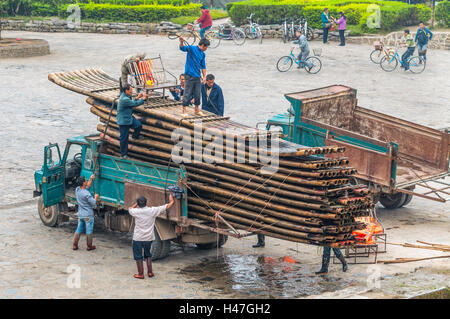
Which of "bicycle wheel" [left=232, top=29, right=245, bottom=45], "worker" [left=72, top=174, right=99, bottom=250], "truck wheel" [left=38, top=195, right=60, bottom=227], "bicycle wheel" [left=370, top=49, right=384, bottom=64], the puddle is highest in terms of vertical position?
"bicycle wheel" [left=232, top=29, right=245, bottom=45]

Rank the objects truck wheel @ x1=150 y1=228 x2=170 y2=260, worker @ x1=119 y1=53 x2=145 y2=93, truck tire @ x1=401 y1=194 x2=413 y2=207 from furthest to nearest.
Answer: truck tire @ x1=401 y1=194 x2=413 y2=207, worker @ x1=119 y1=53 x2=145 y2=93, truck wheel @ x1=150 y1=228 x2=170 y2=260

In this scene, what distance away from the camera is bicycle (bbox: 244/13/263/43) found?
1449 inches

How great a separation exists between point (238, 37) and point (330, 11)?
4635 mm

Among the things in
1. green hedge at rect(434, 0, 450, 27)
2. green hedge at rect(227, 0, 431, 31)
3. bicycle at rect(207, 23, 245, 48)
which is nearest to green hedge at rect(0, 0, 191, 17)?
green hedge at rect(227, 0, 431, 31)

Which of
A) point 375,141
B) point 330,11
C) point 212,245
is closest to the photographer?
point 212,245

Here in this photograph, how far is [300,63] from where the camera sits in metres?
30.0

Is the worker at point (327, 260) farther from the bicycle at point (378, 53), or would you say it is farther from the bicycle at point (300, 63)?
the bicycle at point (378, 53)

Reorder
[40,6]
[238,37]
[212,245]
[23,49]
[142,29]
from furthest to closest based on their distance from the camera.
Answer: [40,6] < [142,29] < [238,37] < [23,49] < [212,245]

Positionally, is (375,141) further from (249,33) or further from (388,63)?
(249,33)

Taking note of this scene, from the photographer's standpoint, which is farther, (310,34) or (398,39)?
(310,34)

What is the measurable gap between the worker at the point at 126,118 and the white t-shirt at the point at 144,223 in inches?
73.6

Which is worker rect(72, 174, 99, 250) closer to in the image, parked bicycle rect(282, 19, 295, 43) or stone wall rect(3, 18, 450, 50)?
parked bicycle rect(282, 19, 295, 43)

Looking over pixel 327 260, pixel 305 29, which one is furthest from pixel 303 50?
pixel 327 260

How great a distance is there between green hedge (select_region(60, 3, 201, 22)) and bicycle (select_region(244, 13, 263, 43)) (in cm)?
482
